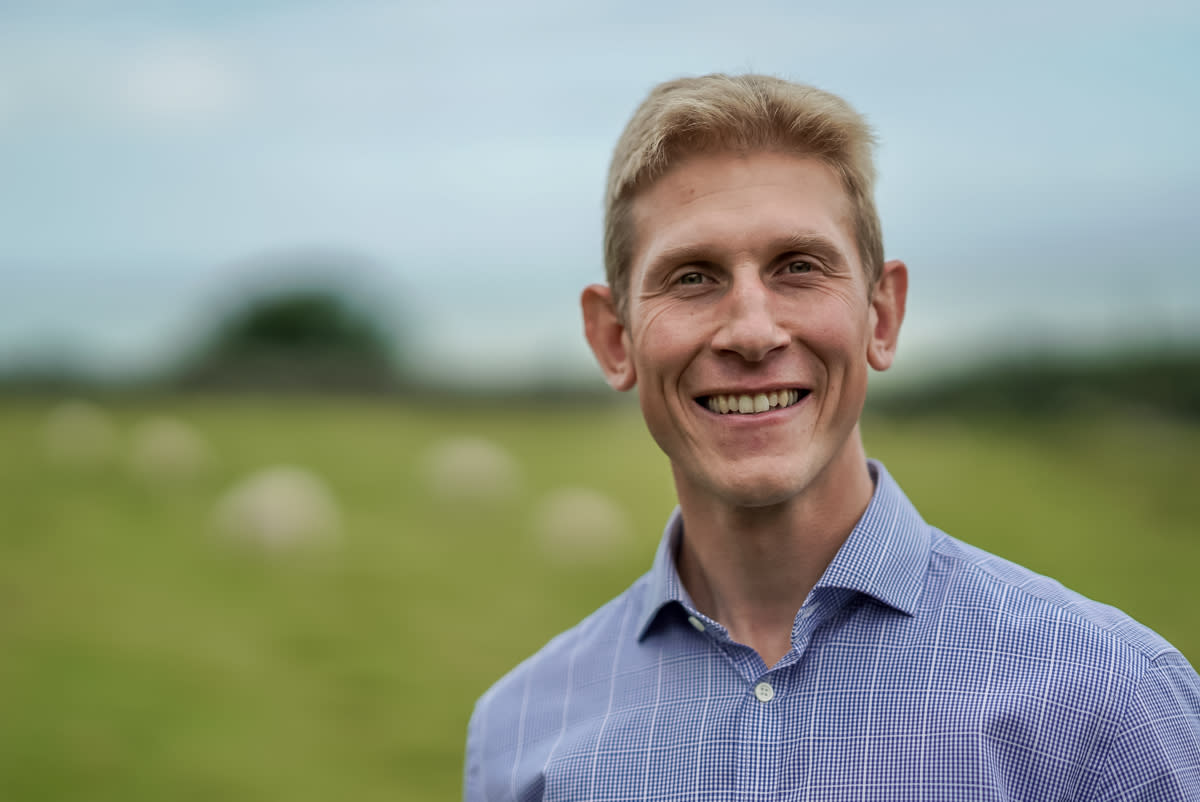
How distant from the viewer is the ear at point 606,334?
1.74m

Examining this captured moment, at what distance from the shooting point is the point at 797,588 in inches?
60.4

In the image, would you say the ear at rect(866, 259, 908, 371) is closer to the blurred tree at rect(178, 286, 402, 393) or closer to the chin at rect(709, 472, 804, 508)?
the chin at rect(709, 472, 804, 508)

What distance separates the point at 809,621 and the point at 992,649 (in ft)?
0.80

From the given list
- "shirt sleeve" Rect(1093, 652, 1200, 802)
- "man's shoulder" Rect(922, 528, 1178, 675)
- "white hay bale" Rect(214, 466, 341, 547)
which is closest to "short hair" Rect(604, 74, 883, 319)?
"man's shoulder" Rect(922, 528, 1178, 675)

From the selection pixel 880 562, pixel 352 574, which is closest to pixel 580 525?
pixel 352 574

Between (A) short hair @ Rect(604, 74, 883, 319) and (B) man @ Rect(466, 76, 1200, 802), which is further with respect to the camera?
(A) short hair @ Rect(604, 74, 883, 319)

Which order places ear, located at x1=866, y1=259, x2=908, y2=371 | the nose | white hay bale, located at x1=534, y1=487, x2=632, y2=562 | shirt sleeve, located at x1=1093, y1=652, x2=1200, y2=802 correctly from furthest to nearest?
white hay bale, located at x1=534, y1=487, x2=632, y2=562, ear, located at x1=866, y1=259, x2=908, y2=371, the nose, shirt sleeve, located at x1=1093, y1=652, x2=1200, y2=802

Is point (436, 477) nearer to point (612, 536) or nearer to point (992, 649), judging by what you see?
point (612, 536)

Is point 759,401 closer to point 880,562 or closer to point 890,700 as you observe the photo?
point 880,562

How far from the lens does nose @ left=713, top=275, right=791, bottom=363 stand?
56.2 inches

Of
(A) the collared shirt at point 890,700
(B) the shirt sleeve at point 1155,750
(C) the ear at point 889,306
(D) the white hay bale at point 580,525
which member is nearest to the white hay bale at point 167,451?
(D) the white hay bale at point 580,525

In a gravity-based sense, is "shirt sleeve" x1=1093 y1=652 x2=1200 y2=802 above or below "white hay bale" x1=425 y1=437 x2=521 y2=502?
below

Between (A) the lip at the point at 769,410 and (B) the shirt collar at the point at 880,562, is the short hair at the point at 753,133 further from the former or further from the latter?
(B) the shirt collar at the point at 880,562

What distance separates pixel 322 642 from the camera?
24.0ft
